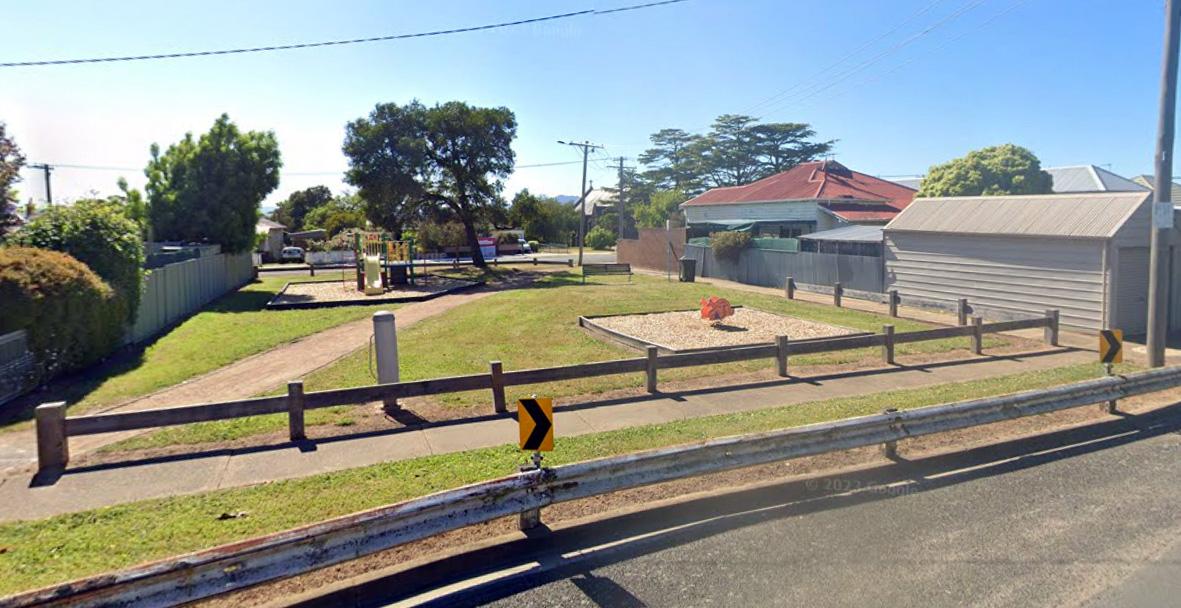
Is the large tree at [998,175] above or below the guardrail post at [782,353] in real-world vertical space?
above

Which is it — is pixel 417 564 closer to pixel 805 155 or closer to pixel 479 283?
pixel 479 283

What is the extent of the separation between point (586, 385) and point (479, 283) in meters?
23.5

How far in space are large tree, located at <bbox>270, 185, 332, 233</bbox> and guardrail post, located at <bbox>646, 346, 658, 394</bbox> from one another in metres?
80.2

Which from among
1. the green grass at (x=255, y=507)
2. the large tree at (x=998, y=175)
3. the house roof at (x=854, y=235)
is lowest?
the green grass at (x=255, y=507)

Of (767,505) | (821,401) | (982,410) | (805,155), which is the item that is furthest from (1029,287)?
(805,155)

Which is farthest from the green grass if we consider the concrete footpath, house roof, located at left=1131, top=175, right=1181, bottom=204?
house roof, located at left=1131, top=175, right=1181, bottom=204

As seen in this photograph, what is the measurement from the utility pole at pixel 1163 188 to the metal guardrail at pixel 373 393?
3.41 m

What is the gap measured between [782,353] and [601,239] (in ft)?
214

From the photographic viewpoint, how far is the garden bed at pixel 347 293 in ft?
85.7

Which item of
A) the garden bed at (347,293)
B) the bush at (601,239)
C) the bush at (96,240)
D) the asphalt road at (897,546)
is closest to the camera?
the asphalt road at (897,546)

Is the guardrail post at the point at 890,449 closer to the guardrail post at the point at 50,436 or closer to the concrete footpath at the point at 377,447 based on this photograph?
the concrete footpath at the point at 377,447

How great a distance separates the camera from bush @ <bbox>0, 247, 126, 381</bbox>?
11.8m

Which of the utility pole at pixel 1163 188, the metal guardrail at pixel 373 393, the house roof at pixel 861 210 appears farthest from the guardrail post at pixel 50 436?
the house roof at pixel 861 210

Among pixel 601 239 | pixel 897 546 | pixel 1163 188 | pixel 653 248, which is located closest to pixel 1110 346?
pixel 1163 188
